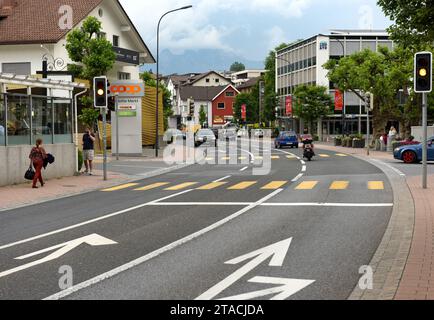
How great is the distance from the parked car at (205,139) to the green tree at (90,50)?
22.8m

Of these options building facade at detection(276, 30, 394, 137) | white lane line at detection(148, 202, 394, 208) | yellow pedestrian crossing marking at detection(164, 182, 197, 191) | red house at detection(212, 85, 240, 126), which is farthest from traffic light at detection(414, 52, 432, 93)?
red house at detection(212, 85, 240, 126)

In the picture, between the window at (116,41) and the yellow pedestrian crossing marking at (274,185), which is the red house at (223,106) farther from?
the yellow pedestrian crossing marking at (274,185)

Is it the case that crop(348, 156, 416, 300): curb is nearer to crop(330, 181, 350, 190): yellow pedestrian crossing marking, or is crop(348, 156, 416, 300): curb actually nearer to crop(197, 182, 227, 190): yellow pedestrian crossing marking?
crop(330, 181, 350, 190): yellow pedestrian crossing marking

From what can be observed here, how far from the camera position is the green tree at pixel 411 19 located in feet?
35.1

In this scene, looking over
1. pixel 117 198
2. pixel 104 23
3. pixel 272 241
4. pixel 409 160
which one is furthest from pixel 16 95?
pixel 104 23

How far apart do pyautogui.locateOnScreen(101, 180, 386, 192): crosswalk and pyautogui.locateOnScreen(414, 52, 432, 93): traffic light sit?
3.19 meters

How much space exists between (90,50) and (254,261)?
29.2m

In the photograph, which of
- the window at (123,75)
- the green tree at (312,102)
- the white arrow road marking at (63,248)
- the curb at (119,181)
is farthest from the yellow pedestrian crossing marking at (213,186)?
the green tree at (312,102)

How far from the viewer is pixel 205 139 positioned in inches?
2303

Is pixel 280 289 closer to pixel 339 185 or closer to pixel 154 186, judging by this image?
pixel 339 185

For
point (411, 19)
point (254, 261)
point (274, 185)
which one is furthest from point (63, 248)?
point (274, 185)

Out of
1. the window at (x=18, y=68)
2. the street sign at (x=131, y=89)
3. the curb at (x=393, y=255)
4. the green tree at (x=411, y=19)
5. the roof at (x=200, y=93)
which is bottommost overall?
the curb at (x=393, y=255)

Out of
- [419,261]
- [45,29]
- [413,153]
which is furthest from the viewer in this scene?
[45,29]

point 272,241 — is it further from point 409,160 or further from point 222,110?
point 222,110
